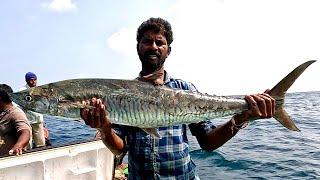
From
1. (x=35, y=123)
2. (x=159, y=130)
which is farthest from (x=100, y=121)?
(x=35, y=123)

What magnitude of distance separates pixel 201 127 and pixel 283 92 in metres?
0.74

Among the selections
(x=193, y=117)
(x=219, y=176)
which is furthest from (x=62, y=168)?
(x=219, y=176)

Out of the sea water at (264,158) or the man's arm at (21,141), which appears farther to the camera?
the sea water at (264,158)

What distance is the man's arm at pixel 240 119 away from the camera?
323 centimetres

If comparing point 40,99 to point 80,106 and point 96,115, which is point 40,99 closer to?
point 80,106

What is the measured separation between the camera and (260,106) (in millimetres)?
3240

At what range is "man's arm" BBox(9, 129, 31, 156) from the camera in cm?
589

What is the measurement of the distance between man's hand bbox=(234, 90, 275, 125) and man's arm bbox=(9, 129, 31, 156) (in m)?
3.80

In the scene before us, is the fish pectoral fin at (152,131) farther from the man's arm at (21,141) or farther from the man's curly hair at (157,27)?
the man's arm at (21,141)

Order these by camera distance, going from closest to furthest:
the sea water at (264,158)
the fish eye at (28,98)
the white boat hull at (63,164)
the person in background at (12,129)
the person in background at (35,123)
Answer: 1. the fish eye at (28,98)
2. the white boat hull at (63,164)
3. the person in background at (12,129)
4. the person in background at (35,123)
5. the sea water at (264,158)

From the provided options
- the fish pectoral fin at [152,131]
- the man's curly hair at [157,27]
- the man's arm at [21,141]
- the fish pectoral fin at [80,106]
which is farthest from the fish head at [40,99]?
the man's arm at [21,141]

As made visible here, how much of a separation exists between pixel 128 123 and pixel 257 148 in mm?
13350

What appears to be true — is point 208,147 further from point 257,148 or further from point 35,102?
point 257,148

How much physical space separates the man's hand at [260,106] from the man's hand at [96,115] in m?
1.15
